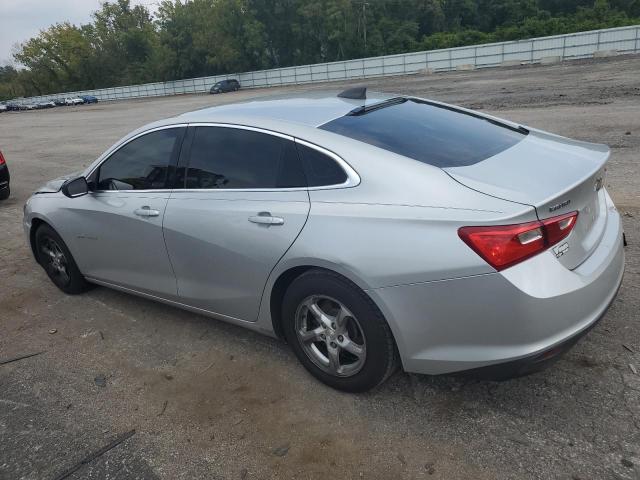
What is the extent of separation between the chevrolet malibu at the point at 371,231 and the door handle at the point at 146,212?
13mm

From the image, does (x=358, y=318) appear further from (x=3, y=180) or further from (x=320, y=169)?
(x=3, y=180)

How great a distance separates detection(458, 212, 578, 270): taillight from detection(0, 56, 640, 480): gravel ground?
90 cm

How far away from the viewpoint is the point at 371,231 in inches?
102

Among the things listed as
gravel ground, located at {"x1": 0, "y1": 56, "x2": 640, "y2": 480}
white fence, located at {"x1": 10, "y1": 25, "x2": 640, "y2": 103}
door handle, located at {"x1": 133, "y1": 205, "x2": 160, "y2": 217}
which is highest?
door handle, located at {"x1": 133, "y1": 205, "x2": 160, "y2": 217}

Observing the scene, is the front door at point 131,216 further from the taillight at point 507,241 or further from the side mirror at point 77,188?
the taillight at point 507,241

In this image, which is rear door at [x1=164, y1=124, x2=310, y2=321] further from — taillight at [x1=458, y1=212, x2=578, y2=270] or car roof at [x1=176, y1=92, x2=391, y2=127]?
taillight at [x1=458, y1=212, x2=578, y2=270]

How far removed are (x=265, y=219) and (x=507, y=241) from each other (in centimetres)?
133

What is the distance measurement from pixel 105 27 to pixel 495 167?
105 metres

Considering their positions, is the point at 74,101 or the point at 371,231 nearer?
the point at 371,231

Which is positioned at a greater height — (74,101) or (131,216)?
(131,216)

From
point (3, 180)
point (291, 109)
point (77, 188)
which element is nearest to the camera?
point (291, 109)

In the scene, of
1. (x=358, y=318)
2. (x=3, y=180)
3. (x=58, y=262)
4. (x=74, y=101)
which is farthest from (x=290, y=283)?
(x=74, y=101)

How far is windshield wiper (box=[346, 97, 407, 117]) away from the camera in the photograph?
10.9ft

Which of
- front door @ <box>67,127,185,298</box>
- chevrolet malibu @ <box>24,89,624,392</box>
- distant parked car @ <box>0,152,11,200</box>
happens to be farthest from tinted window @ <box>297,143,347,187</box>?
distant parked car @ <box>0,152,11,200</box>
